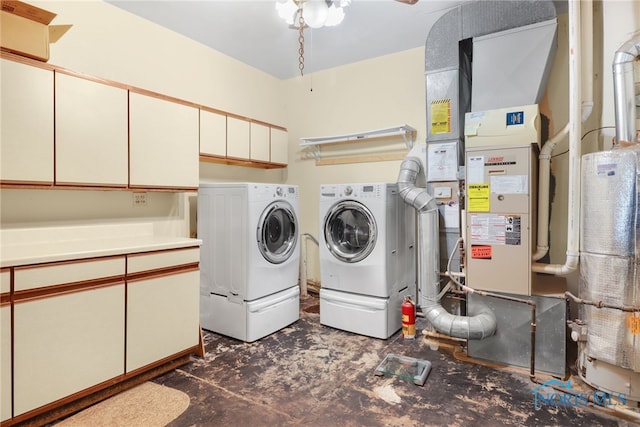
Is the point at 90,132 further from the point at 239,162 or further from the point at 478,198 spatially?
the point at 478,198

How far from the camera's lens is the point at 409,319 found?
2.93 m

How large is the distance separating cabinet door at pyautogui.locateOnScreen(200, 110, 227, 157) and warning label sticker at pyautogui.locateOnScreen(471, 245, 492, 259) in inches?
95.7

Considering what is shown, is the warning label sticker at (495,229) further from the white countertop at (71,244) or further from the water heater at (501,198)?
the white countertop at (71,244)

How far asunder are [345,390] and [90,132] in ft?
7.89

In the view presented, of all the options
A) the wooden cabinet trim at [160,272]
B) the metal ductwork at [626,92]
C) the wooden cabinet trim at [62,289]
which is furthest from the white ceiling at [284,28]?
the wooden cabinet trim at [62,289]

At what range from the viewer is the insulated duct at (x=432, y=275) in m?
2.45

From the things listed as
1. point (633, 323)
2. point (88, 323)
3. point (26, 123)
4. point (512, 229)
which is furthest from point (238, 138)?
point (633, 323)

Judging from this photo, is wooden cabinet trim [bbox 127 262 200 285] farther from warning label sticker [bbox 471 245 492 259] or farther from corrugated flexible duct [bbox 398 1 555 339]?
warning label sticker [bbox 471 245 492 259]

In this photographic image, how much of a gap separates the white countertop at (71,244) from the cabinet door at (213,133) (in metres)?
0.92

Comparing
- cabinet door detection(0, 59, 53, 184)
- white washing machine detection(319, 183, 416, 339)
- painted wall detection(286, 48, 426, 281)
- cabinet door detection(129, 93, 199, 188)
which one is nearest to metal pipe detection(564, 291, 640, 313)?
white washing machine detection(319, 183, 416, 339)

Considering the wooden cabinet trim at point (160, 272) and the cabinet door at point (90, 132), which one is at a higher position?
the cabinet door at point (90, 132)

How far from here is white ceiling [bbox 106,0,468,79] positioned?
2.80m

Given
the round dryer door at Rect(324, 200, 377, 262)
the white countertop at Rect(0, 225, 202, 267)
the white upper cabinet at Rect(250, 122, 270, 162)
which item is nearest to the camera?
the white countertop at Rect(0, 225, 202, 267)

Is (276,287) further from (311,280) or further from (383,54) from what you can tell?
(383,54)
